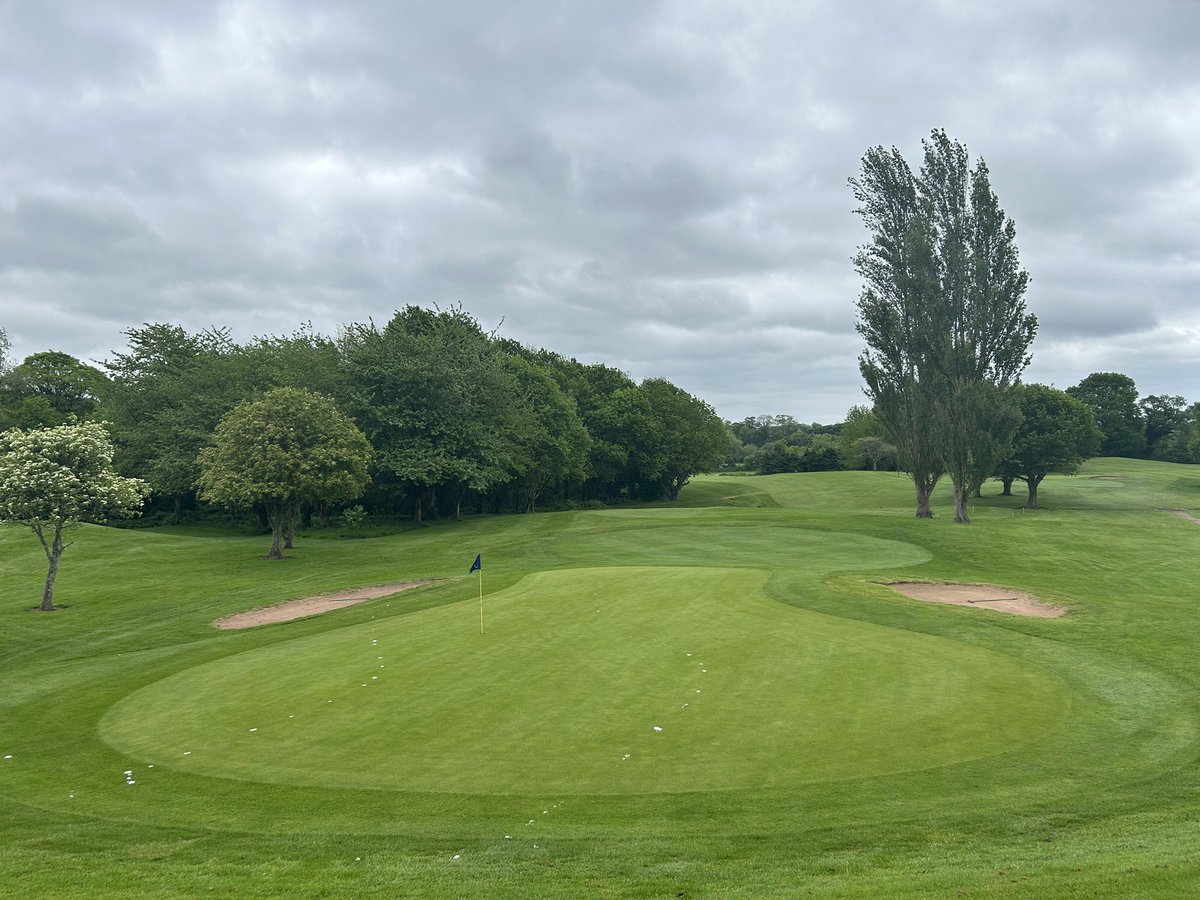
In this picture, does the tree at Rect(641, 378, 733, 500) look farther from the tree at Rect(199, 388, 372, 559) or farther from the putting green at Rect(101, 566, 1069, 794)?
the putting green at Rect(101, 566, 1069, 794)

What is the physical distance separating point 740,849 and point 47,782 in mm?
10292

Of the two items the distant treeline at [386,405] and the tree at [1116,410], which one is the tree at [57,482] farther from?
the tree at [1116,410]

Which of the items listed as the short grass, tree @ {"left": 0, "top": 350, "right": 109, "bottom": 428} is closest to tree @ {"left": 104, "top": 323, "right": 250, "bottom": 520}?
tree @ {"left": 0, "top": 350, "right": 109, "bottom": 428}

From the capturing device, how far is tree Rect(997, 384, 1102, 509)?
233ft

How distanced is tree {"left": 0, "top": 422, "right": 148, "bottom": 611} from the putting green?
492 inches

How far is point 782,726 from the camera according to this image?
11.5 m

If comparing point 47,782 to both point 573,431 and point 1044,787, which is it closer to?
point 1044,787

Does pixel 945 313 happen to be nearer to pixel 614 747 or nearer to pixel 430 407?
pixel 430 407

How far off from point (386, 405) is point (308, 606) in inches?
1045

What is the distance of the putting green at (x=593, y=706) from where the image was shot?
10227mm

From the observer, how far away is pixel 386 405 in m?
50.5

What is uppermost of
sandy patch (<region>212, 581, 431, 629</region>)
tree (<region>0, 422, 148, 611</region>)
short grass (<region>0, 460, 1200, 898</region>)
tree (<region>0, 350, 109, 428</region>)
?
tree (<region>0, 350, 109, 428</region>)

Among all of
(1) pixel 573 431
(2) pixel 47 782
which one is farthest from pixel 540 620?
(1) pixel 573 431

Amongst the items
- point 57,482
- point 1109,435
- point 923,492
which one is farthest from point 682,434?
point 1109,435
